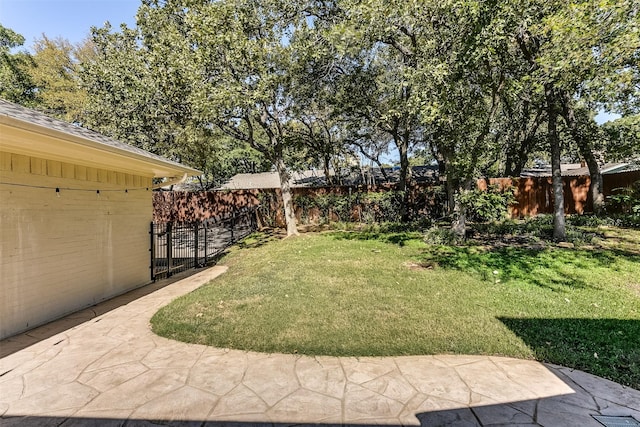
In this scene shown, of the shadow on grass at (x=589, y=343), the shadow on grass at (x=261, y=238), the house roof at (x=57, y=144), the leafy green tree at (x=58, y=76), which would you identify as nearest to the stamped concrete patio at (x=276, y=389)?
the shadow on grass at (x=589, y=343)

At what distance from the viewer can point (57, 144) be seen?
3615mm

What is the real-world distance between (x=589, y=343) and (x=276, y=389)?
11.7ft

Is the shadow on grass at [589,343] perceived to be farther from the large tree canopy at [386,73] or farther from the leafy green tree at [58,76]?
the leafy green tree at [58,76]

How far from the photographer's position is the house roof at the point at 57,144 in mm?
3051

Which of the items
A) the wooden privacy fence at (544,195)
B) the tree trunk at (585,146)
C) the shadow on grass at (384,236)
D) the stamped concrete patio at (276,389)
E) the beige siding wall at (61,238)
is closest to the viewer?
the stamped concrete patio at (276,389)

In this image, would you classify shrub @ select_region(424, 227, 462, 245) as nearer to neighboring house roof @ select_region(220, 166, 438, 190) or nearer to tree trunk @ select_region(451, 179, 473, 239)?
tree trunk @ select_region(451, 179, 473, 239)

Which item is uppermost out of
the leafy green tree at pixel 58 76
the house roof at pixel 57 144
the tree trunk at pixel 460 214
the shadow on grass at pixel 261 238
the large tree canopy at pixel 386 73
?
the leafy green tree at pixel 58 76

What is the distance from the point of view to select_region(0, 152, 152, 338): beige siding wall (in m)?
3.97

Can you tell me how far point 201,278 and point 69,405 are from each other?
435 centimetres

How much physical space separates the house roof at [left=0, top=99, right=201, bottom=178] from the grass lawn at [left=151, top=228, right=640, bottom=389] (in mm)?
2448

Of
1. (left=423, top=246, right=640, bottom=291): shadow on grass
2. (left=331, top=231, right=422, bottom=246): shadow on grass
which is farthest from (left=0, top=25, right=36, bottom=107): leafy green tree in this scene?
(left=423, top=246, right=640, bottom=291): shadow on grass

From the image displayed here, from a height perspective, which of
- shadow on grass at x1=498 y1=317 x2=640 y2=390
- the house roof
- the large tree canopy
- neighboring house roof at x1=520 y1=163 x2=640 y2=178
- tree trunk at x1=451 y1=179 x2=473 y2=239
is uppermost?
the large tree canopy

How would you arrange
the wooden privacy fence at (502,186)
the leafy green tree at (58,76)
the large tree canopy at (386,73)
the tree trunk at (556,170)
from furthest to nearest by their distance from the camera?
the leafy green tree at (58,76) → the wooden privacy fence at (502,186) → the tree trunk at (556,170) → the large tree canopy at (386,73)

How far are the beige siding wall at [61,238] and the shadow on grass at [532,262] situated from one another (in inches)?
256
